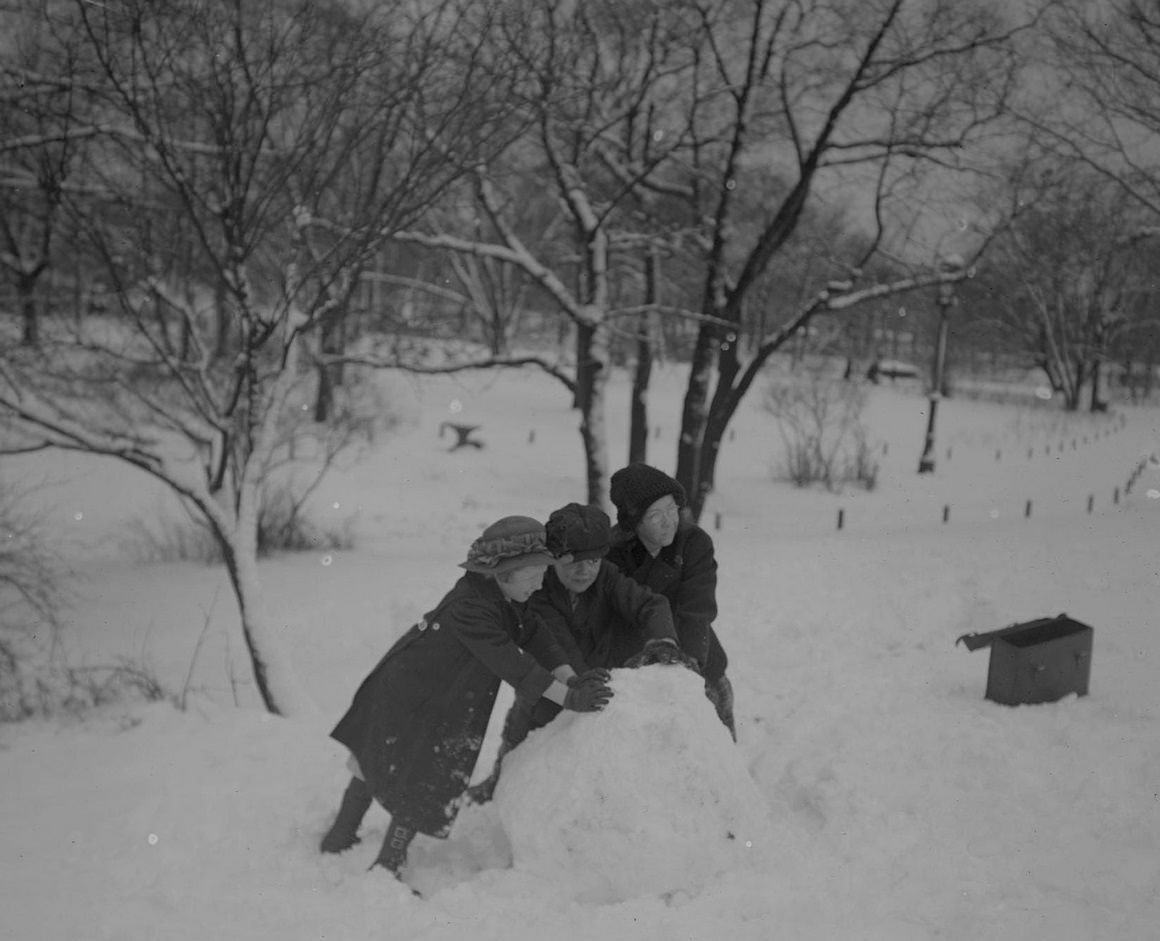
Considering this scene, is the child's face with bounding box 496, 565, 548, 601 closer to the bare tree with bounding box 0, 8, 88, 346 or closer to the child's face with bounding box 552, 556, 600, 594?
the child's face with bounding box 552, 556, 600, 594

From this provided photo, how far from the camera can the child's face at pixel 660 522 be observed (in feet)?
13.7

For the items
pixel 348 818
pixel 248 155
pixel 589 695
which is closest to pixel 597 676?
pixel 589 695

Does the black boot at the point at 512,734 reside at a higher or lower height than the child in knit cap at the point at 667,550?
lower

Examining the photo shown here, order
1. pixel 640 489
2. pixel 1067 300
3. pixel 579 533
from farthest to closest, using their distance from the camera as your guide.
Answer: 1. pixel 1067 300
2. pixel 640 489
3. pixel 579 533

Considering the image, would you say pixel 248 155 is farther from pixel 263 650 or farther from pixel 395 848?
pixel 395 848

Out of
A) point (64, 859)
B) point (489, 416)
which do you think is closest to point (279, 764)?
point (64, 859)

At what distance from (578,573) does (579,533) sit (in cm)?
24

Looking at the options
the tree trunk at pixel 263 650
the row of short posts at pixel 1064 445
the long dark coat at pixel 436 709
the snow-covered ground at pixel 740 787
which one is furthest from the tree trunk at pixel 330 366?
the row of short posts at pixel 1064 445

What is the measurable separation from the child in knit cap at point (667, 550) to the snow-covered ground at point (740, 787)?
0.63 m

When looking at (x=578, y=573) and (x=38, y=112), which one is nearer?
(x=578, y=573)

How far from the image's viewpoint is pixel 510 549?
374 centimetres

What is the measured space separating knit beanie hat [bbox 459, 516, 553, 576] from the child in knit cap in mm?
560

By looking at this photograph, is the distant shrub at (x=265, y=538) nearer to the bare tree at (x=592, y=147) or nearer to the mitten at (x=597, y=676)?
the bare tree at (x=592, y=147)

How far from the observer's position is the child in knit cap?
13.6 ft
